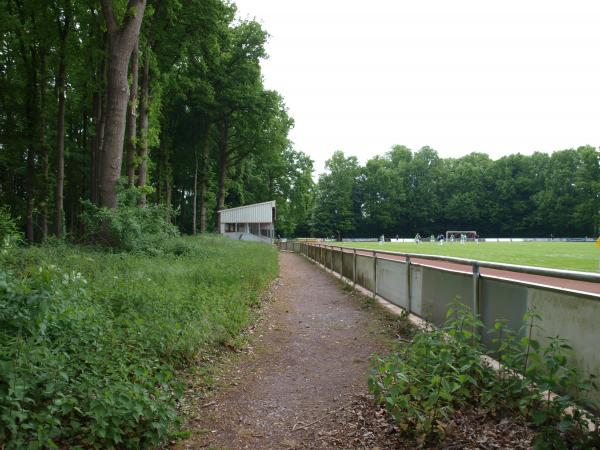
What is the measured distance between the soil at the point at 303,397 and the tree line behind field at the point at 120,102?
25.4 ft

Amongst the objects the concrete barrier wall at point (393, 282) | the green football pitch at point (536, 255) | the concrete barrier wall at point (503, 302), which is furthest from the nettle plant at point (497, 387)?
the green football pitch at point (536, 255)

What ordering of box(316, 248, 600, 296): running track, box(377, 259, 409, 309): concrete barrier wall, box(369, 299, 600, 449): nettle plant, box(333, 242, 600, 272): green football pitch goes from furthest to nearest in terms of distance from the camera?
box(333, 242, 600, 272): green football pitch < box(377, 259, 409, 309): concrete barrier wall < box(316, 248, 600, 296): running track < box(369, 299, 600, 449): nettle plant

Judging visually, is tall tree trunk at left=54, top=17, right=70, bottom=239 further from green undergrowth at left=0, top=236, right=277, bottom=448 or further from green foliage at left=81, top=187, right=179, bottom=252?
green undergrowth at left=0, top=236, right=277, bottom=448

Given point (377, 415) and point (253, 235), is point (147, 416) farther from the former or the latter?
point (253, 235)

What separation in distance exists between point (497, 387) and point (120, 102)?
1194 centimetres

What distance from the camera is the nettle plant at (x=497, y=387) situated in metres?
2.72

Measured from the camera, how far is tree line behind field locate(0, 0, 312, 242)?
12234 millimetres

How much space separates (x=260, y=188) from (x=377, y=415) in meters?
56.2

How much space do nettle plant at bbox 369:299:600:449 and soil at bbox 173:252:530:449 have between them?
0.18m

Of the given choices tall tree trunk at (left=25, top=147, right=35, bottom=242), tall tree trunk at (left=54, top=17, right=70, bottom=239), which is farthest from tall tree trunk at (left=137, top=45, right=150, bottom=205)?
tall tree trunk at (left=25, top=147, right=35, bottom=242)

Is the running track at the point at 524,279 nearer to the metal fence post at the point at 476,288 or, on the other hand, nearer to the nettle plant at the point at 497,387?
the metal fence post at the point at 476,288

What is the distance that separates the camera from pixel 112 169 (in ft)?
39.1

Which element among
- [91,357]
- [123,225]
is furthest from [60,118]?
[91,357]

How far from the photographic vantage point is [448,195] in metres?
99.2
